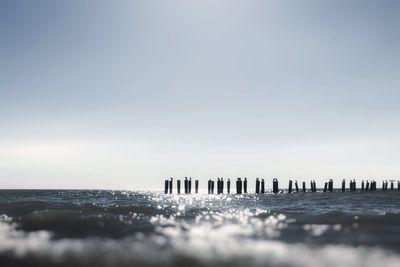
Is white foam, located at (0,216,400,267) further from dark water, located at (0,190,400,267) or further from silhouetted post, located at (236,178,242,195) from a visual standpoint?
silhouetted post, located at (236,178,242,195)

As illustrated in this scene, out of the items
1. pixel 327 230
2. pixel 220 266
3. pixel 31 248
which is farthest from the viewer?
pixel 327 230

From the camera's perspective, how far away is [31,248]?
28.4 ft

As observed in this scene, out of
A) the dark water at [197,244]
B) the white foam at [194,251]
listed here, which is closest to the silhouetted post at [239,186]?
the dark water at [197,244]

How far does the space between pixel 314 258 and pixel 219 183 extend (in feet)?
196

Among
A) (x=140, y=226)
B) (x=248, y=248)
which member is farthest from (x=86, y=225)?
(x=248, y=248)

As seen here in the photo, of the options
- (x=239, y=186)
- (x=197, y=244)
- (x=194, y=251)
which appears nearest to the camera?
(x=194, y=251)

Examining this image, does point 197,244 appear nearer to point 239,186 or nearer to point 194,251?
point 194,251

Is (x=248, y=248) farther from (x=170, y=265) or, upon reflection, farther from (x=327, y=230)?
(x=327, y=230)

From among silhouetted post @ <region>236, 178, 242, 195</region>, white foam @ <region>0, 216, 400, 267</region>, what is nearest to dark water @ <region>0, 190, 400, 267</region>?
white foam @ <region>0, 216, 400, 267</region>

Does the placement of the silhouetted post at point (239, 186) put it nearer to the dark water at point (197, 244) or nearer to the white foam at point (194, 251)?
the dark water at point (197, 244)

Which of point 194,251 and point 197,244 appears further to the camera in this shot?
point 197,244

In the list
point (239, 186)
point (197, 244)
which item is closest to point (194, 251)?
point (197, 244)

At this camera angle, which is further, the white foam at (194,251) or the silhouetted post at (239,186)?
the silhouetted post at (239,186)

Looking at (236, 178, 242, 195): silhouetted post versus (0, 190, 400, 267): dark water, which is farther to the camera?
(236, 178, 242, 195): silhouetted post
